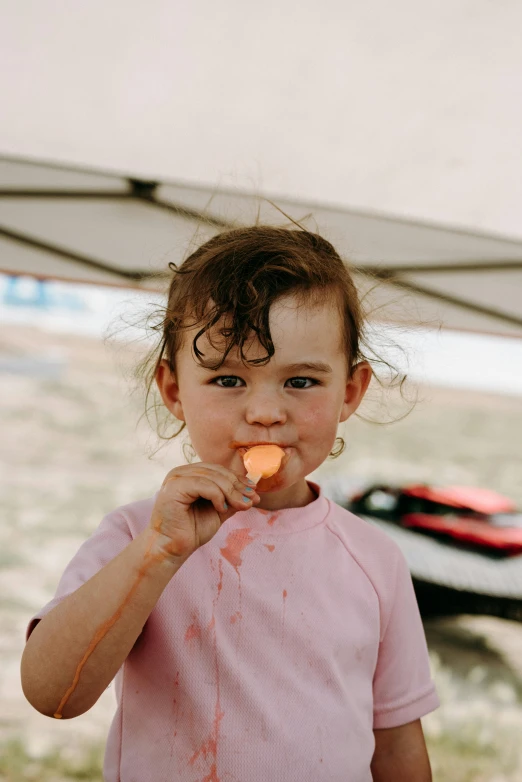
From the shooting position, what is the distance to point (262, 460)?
2.88ft

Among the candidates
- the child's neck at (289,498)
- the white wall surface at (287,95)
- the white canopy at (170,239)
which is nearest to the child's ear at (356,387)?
the child's neck at (289,498)

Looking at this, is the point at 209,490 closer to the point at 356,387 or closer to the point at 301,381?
the point at 301,381

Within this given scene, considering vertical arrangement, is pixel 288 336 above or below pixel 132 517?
above

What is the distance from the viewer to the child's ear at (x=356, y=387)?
111 cm

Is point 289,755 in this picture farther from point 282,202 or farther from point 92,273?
point 92,273

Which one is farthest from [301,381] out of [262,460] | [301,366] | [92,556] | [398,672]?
[398,672]

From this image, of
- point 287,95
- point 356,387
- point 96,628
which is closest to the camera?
point 96,628

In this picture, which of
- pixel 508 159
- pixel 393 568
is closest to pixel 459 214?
pixel 508 159

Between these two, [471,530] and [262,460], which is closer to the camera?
[262,460]

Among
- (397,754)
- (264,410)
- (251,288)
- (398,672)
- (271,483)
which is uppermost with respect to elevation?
(251,288)

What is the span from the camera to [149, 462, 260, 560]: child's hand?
2.59ft

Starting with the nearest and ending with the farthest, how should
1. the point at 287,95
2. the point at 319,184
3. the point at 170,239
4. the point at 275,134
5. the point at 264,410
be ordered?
the point at 264,410 < the point at 287,95 < the point at 275,134 < the point at 319,184 < the point at 170,239

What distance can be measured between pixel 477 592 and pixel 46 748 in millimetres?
2507

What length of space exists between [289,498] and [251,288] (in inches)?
13.6
